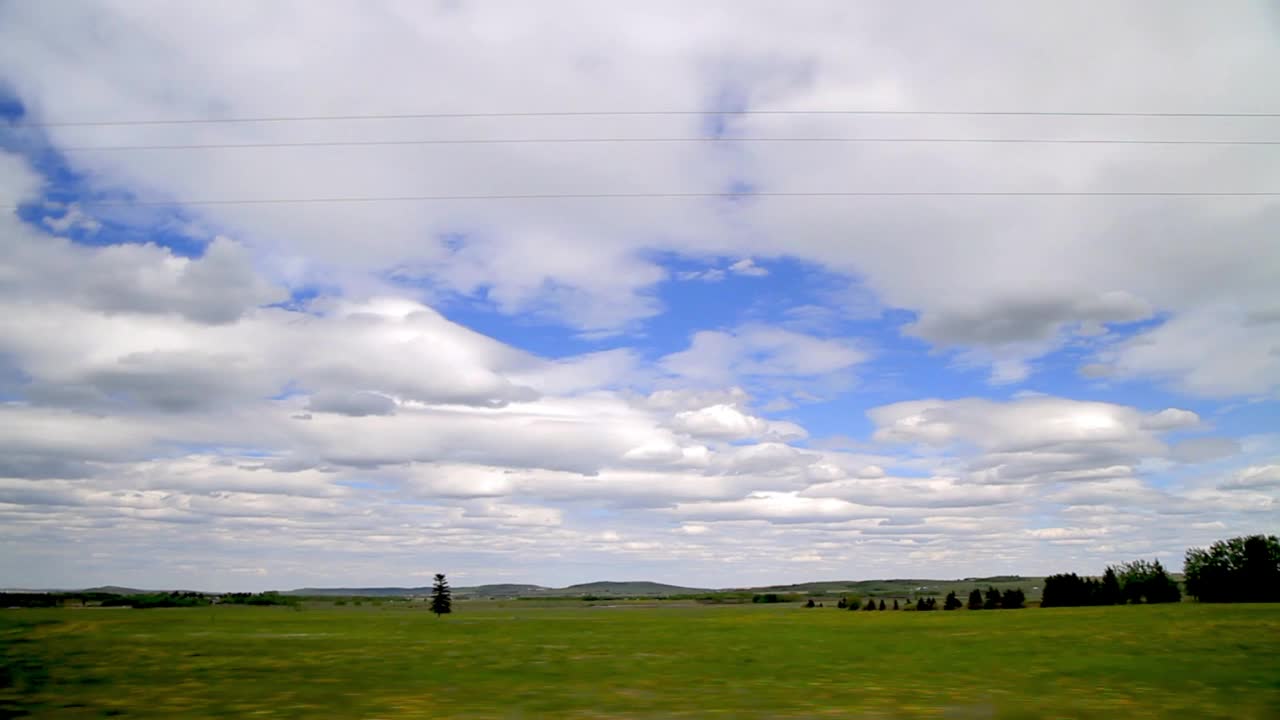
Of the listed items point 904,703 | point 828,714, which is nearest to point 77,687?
point 828,714

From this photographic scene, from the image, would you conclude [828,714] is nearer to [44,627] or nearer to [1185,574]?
[44,627]

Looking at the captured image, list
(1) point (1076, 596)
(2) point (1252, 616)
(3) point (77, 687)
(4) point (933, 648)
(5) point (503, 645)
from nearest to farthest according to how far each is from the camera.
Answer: (3) point (77, 687), (4) point (933, 648), (5) point (503, 645), (2) point (1252, 616), (1) point (1076, 596)

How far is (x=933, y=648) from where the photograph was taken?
42.3m

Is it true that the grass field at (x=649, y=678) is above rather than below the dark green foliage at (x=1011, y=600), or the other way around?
above

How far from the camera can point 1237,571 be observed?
111500 mm

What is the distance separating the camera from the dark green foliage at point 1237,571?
352ft

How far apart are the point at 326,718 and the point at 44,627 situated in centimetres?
3060

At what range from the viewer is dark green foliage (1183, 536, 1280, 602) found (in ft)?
352

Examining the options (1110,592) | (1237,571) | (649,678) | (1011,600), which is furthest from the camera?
(1011,600)

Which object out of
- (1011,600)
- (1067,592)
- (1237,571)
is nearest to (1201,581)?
(1237,571)

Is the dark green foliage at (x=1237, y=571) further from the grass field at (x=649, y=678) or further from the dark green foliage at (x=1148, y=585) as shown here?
the grass field at (x=649, y=678)

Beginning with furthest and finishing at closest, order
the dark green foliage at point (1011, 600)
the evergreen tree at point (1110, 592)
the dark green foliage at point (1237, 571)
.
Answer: the dark green foliage at point (1011, 600)
the evergreen tree at point (1110, 592)
the dark green foliage at point (1237, 571)

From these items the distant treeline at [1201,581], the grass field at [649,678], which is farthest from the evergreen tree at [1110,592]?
the grass field at [649,678]

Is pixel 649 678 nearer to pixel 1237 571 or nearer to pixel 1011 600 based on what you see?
pixel 1237 571
